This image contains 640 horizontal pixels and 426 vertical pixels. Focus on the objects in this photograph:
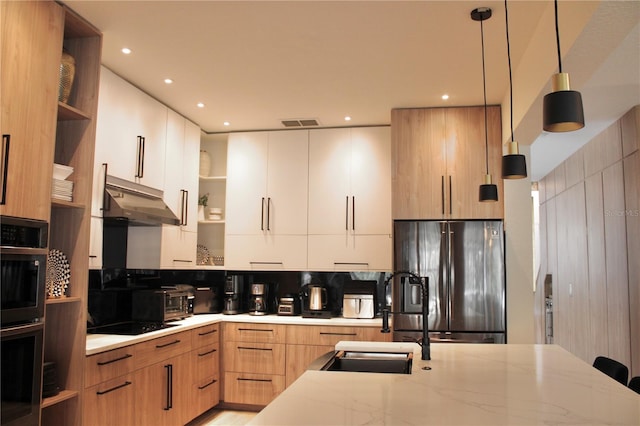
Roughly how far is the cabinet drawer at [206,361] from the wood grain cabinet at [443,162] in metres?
1.93

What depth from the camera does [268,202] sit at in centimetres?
487

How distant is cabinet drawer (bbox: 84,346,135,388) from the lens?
9.27 feet

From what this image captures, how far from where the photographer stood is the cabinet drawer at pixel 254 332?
446 centimetres

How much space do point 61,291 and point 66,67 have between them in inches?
48.1

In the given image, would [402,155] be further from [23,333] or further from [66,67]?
[23,333]

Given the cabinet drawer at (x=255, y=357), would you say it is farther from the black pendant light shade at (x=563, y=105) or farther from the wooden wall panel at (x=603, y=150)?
the wooden wall panel at (x=603, y=150)

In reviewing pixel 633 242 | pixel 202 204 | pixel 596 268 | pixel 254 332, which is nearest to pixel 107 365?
pixel 254 332

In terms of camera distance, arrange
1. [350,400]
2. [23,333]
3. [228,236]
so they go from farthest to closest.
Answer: [228,236] < [23,333] < [350,400]

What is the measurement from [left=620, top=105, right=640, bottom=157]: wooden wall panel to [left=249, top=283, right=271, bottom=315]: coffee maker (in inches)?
137

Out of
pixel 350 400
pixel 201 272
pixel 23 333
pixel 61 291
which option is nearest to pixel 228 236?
pixel 201 272

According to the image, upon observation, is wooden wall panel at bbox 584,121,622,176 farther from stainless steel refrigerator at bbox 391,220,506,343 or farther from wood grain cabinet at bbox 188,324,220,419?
wood grain cabinet at bbox 188,324,220,419

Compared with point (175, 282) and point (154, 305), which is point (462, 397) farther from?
point (175, 282)

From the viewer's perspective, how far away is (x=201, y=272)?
5156 mm

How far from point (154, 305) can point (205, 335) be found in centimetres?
51
